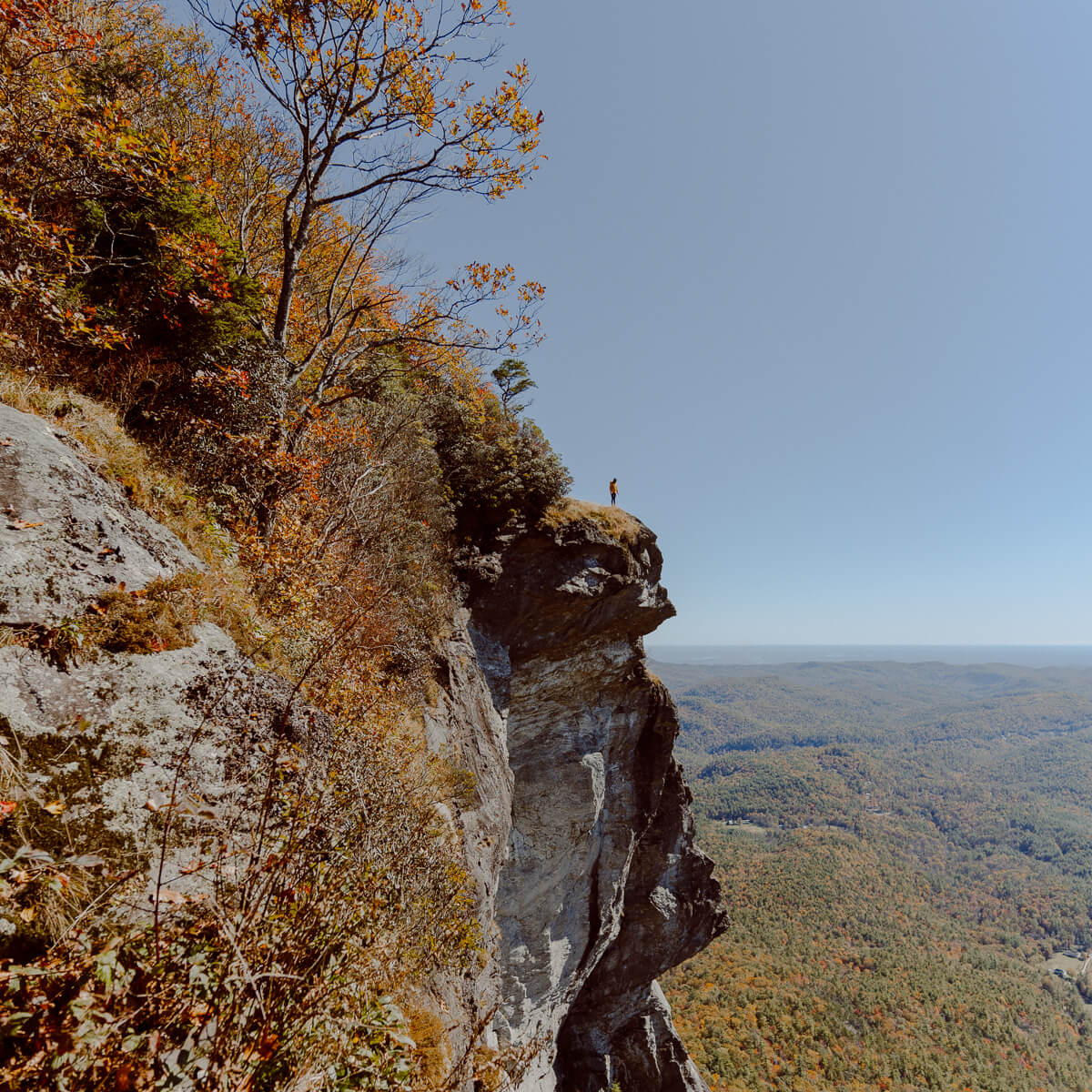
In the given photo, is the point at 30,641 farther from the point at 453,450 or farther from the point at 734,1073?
the point at 734,1073

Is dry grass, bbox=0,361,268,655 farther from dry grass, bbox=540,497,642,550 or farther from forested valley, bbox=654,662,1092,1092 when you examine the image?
forested valley, bbox=654,662,1092,1092

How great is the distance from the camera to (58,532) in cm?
401

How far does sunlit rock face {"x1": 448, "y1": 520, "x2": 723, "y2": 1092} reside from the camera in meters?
15.0

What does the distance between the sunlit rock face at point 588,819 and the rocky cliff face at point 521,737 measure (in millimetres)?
69

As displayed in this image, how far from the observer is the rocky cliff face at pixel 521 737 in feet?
11.7

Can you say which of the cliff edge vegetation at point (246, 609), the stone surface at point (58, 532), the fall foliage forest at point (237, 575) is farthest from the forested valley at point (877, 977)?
the stone surface at point (58, 532)

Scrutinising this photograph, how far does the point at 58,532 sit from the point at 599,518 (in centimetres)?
1375

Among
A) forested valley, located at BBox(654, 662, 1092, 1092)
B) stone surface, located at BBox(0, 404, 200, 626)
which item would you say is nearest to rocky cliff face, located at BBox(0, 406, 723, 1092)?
stone surface, located at BBox(0, 404, 200, 626)

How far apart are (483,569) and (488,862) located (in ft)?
23.2

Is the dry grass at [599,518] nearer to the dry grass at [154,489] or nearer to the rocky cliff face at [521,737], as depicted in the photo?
the rocky cliff face at [521,737]

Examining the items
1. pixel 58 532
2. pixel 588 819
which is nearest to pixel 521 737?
pixel 588 819

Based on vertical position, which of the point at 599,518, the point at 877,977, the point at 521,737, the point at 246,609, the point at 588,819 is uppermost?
the point at 599,518

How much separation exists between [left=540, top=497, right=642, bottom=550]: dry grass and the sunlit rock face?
0.25 meters

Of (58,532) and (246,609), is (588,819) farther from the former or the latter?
(58,532)
